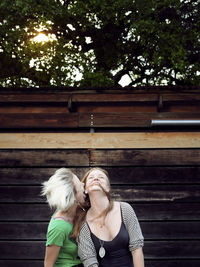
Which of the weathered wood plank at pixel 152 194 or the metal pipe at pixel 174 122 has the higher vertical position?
the metal pipe at pixel 174 122

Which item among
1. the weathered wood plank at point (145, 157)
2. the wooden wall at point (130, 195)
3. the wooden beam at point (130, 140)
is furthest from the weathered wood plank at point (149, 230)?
the wooden beam at point (130, 140)

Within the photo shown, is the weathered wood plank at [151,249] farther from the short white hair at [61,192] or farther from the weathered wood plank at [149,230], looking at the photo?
the short white hair at [61,192]

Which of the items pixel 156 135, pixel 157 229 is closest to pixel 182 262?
pixel 157 229

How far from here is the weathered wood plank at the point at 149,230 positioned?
4.91 metres

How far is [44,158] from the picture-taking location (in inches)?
201

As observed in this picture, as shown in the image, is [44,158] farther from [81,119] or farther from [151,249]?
[151,249]

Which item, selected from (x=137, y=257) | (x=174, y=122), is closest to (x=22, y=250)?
(x=137, y=257)

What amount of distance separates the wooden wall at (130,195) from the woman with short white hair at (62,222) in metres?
2.05

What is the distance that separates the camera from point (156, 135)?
5.09m

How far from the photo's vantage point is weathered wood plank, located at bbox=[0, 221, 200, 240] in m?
4.91

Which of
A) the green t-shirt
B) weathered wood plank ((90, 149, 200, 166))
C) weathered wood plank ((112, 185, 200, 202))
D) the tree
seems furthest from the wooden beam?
the tree

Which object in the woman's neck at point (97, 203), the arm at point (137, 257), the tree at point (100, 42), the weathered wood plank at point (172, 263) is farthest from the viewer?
the tree at point (100, 42)

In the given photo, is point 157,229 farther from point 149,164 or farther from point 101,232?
point 101,232

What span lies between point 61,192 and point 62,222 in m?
0.25
